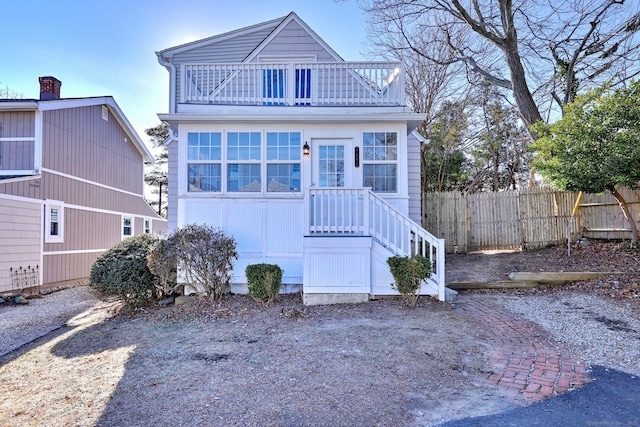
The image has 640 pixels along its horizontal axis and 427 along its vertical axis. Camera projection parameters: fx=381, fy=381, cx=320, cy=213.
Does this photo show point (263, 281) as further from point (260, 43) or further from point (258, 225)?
point (260, 43)

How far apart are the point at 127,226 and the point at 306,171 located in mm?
11850

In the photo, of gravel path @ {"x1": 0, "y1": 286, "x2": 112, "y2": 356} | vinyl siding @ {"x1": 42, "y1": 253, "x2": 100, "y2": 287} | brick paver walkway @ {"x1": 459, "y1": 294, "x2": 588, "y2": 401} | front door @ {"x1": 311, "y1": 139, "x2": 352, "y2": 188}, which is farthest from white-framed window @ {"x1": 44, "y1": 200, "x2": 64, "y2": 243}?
brick paver walkway @ {"x1": 459, "y1": 294, "x2": 588, "y2": 401}

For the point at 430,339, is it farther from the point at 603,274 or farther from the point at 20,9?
the point at 20,9

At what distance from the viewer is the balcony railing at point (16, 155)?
1079cm

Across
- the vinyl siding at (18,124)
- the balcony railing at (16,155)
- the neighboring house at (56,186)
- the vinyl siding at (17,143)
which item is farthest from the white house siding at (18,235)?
the vinyl siding at (18,124)

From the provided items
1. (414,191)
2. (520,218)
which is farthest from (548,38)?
(414,191)

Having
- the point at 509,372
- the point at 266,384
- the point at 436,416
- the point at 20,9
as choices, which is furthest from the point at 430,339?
the point at 20,9

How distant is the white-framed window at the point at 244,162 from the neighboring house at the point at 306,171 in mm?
19

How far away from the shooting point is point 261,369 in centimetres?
390

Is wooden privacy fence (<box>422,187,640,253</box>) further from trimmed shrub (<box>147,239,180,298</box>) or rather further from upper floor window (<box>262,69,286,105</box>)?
trimmed shrub (<box>147,239,180,298</box>)

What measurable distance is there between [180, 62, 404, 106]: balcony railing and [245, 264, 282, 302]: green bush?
3.51m

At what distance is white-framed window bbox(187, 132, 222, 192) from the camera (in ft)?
24.2

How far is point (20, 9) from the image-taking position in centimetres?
1134

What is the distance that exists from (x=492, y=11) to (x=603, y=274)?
9.20 metres
